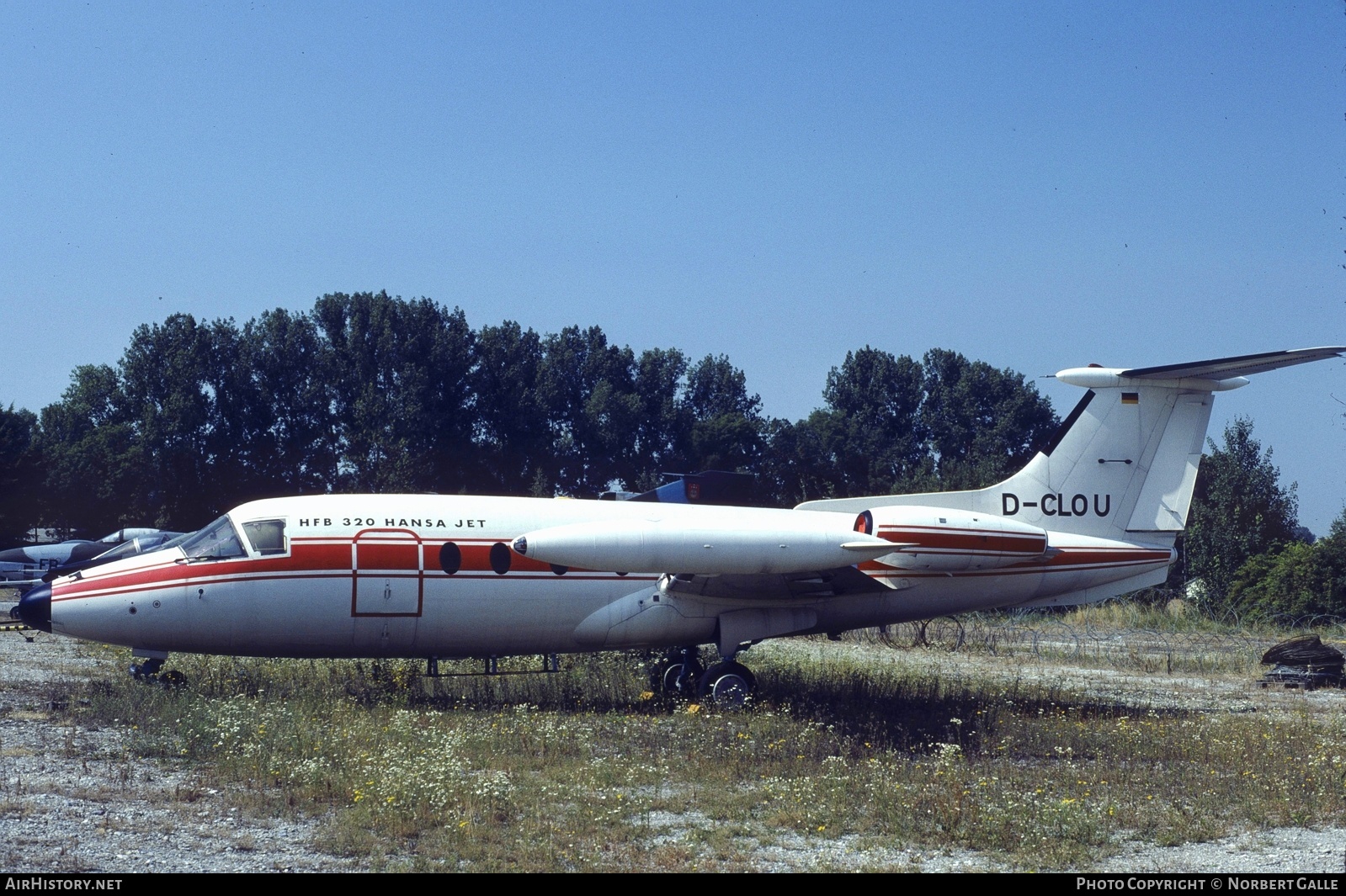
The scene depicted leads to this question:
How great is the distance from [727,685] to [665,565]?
2.78 meters

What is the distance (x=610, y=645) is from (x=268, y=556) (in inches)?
191

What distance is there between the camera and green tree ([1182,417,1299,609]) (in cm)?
4531

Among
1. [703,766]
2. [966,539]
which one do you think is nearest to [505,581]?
[703,766]

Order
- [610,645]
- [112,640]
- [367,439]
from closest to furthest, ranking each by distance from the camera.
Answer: [112,640] < [610,645] < [367,439]

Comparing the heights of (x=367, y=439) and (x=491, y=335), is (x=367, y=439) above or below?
below

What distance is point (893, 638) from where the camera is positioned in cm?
3064

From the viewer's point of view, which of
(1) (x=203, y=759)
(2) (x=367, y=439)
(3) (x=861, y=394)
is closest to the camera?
(1) (x=203, y=759)

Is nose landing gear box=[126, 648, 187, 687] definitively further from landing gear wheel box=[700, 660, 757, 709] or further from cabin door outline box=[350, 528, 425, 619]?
landing gear wheel box=[700, 660, 757, 709]

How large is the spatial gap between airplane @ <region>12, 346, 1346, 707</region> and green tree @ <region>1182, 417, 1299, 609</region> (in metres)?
28.3

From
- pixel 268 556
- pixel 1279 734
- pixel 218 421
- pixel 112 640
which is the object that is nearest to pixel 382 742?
pixel 268 556

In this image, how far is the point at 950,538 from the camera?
16.3 meters

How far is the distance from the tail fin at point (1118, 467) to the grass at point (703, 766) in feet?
9.50

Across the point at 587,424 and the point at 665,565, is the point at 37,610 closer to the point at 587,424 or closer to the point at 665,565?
the point at 665,565

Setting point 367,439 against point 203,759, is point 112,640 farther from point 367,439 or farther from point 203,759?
point 367,439
